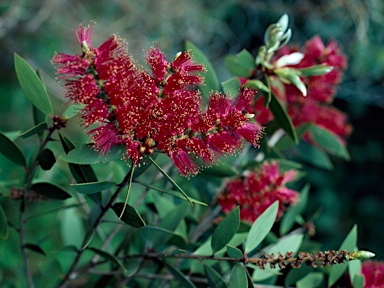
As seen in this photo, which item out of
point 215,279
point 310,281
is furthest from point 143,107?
point 310,281

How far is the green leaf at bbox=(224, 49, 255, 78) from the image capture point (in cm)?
46

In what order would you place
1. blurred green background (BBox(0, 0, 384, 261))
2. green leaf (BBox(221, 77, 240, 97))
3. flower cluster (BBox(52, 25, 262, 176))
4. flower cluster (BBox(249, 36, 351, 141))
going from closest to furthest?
flower cluster (BBox(52, 25, 262, 176)), green leaf (BBox(221, 77, 240, 97)), flower cluster (BBox(249, 36, 351, 141)), blurred green background (BBox(0, 0, 384, 261))

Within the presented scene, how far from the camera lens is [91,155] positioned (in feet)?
1.16

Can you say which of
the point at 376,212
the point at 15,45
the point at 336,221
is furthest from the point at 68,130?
the point at 376,212

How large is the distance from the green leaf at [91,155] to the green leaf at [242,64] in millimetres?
165

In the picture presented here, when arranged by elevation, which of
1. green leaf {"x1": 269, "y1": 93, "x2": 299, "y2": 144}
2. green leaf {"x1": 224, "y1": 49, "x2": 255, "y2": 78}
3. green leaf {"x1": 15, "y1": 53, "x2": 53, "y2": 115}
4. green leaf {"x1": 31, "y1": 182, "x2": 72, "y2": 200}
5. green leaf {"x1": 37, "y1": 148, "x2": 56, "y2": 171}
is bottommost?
green leaf {"x1": 269, "y1": 93, "x2": 299, "y2": 144}

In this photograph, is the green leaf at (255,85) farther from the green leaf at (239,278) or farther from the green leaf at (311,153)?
the green leaf at (311,153)

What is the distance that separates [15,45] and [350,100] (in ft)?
3.54

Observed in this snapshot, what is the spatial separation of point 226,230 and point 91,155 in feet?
0.43

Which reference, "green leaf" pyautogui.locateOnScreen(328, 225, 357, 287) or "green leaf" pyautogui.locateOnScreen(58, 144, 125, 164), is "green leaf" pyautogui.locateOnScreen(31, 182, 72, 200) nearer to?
"green leaf" pyautogui.locateOnScreen(58, 144, 125, 164)

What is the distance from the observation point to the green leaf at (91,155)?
348 mm

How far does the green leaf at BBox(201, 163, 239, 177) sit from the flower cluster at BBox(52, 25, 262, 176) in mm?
106

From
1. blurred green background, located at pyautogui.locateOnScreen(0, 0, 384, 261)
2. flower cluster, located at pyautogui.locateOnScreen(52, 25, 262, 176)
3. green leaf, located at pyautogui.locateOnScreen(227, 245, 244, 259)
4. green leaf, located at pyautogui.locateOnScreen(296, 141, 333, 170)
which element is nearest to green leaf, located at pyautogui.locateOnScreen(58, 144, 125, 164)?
flower cluster, located at pyautogui.locateOnScreen(52, 25, 262, 176)

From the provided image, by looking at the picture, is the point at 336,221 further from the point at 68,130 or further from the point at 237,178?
the point at 237,178
